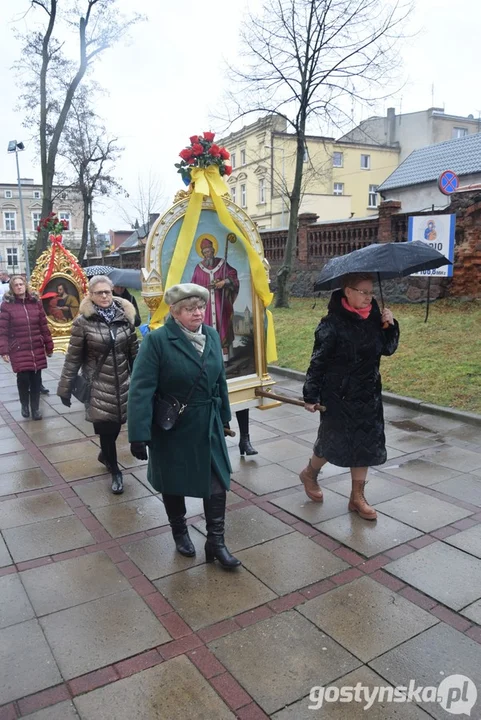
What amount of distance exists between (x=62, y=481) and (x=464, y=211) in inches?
433

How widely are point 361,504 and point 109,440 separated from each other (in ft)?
7.44

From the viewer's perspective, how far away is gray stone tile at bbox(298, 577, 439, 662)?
291 cm

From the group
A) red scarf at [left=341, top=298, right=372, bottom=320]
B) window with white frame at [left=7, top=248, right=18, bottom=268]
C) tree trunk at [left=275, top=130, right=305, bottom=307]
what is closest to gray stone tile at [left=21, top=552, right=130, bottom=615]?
red scarf at [left=341, top=298, right=372, bottom=320]

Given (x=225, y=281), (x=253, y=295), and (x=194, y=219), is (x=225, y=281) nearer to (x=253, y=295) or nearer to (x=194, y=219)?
(x=253, y=295)

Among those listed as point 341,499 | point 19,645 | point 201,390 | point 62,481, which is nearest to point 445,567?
point 341,499

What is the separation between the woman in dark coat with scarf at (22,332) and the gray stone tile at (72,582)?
4.03 metres

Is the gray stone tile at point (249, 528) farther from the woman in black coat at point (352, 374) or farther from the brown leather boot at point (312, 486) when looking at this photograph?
the woman in black coat at point (352, 374)

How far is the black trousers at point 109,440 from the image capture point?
4.93 metres

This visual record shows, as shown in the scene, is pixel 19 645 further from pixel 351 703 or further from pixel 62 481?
pixel 62 481

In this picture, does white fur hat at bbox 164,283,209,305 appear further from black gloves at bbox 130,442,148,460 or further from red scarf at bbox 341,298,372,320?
red scarf at bbox 341,298,372,320

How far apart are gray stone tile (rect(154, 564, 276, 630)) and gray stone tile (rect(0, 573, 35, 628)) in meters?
0.77

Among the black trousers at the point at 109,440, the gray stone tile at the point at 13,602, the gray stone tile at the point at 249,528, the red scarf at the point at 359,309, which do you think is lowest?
the gray stone tile at the point at 13,602

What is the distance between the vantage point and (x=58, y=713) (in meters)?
2.51

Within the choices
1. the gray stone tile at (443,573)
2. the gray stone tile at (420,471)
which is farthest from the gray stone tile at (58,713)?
the gray stone tile at (420,471)
